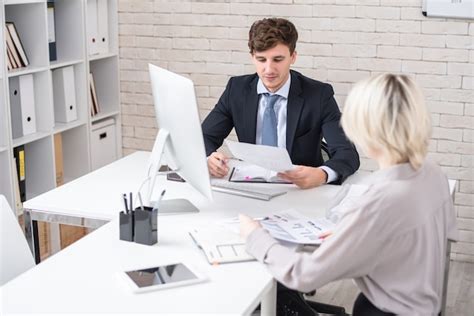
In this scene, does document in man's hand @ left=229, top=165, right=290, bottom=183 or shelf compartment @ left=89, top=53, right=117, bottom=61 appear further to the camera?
shelf compartment @ left=89, top=53, right=117, bottom=61

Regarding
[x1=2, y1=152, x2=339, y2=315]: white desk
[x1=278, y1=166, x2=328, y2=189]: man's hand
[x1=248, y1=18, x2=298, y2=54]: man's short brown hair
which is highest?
[x1=248, y1=18, x2=298, y2=54]: man's short brown hair

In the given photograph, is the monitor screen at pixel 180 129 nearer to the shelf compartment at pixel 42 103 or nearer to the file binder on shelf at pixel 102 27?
the shelf compartment at pixel 42 103

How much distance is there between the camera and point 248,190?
2.65m

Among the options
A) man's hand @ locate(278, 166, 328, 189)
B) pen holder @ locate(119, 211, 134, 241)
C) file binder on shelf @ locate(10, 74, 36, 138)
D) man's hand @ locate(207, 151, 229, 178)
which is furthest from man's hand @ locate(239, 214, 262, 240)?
file binder on shelf @ locate(10, 74, 36, 138)

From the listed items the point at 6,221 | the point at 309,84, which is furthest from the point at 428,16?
the point at 6,221

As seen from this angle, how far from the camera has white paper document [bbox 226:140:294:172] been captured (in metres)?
2.47

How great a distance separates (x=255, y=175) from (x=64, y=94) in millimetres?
1685

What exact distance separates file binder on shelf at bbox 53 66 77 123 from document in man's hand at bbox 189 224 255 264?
2079 mm

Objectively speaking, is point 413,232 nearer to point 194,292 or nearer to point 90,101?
point 194,292

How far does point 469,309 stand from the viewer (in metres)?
3.43

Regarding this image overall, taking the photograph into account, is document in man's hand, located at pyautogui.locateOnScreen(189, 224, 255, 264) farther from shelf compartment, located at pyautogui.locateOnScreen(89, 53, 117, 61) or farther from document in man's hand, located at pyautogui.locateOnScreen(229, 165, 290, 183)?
shelf compartment, located at pyautogui.locateOnScreen(89, 53, 117, 61)

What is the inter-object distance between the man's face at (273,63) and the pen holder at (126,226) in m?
1.03

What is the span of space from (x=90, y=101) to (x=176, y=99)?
216cm

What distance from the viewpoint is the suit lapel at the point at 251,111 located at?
3064 mm
